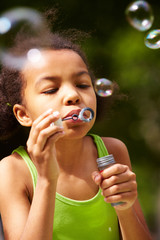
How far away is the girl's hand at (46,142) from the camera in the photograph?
1020 mm

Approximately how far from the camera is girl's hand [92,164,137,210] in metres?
1.05

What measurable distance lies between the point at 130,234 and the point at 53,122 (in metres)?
0.47

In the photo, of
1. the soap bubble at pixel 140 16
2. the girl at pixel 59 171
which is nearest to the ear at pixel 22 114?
the girl at pixel 59 171

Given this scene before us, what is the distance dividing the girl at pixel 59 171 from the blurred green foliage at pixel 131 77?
111 cm

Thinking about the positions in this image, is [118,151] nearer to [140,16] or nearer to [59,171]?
[59,171]

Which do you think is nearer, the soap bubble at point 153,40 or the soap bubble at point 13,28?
the soap bubble at point 13,28

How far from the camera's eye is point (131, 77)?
109 inches

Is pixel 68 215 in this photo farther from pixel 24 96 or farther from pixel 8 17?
pixel 8 17

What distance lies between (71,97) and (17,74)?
Result: 31cm

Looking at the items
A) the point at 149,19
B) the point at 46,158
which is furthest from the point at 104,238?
the point at 149,19

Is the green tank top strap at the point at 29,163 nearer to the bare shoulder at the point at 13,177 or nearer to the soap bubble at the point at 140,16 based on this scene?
the bare shoulder at the point at 13,177

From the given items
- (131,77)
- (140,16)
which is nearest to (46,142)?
(140,16)

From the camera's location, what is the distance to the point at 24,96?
4.27ft

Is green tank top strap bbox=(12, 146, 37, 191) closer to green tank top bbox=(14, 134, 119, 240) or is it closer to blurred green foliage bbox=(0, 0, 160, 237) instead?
green tank top bbox=(14, 134, 119, 240)
